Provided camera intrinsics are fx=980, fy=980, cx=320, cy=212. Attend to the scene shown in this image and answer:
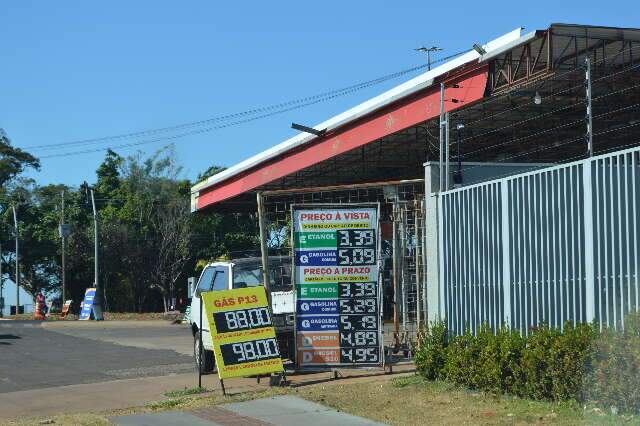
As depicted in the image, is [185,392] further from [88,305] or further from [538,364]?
[88,305]

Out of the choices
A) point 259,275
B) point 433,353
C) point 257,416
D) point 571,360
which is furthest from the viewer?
point 259,275

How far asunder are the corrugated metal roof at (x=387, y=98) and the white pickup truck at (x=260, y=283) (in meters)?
5.85

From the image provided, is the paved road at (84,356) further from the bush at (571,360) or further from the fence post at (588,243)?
the fence post at (588,243)

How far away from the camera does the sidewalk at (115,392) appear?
13.2 m

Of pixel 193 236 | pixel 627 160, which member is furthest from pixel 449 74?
pixel 193 236

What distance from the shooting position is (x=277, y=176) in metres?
32.4

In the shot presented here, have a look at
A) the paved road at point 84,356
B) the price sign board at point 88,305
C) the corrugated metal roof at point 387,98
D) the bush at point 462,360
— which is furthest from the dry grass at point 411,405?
the price sign board at point 88,305

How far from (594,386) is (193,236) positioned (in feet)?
154

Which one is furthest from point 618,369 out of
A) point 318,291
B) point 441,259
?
point 318,291

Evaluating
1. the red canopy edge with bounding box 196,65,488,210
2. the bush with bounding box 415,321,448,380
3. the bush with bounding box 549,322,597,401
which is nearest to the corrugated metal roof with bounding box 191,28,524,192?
the red canopy edge with bounding box 196,65,488,210

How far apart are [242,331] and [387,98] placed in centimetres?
1113

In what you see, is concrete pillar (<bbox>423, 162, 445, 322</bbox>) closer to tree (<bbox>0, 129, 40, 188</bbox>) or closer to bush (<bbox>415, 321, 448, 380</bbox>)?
bush (<bbox>415, 321, 448, 380</bbox>)

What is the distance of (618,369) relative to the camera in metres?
9.48

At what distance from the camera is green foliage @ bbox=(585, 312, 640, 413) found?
9.31 metres
